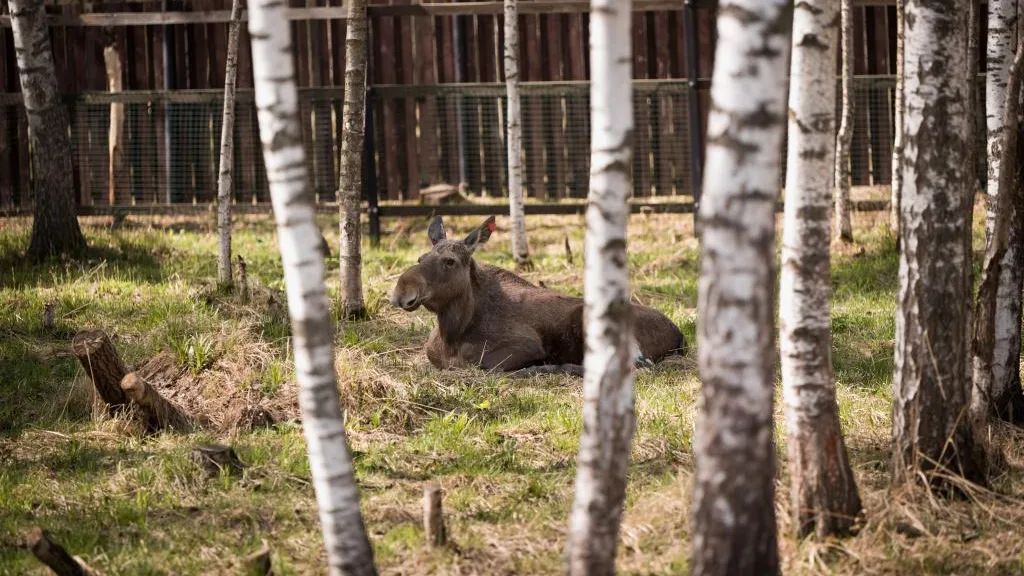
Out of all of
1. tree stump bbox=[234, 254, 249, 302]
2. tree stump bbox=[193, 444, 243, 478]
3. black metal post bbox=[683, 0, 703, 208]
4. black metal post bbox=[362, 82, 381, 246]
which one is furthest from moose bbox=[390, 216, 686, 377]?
black metal post bbox=[683, 0, 703, 208]

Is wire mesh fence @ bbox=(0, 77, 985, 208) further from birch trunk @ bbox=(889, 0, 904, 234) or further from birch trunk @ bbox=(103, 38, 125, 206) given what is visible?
birch trunk @ bbox=(889, 0, 904, 234)

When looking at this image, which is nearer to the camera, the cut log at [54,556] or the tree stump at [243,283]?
the cut log at [54,556]

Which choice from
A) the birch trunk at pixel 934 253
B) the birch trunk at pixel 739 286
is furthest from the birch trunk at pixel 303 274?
the birch trunk at pixel 934 253

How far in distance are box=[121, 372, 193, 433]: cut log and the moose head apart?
2.04 meters

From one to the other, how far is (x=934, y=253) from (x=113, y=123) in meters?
13.2

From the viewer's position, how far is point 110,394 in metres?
7.98

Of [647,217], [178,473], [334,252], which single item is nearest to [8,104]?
[334,252]

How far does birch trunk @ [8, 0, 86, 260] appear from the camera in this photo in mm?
13227

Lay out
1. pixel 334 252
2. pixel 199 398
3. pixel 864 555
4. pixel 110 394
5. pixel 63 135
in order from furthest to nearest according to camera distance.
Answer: pixel 334 252 < pixel 63 135 < pixel 199 398 < pixel 110 394 < pixel 864 555

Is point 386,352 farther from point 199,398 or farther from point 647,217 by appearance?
point 647,217

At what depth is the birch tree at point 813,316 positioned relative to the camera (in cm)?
554

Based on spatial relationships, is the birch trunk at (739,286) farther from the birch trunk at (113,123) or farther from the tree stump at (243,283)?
the birch trunk at (113,123)

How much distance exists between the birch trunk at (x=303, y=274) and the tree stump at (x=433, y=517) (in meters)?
0.81

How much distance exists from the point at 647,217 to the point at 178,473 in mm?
10158
